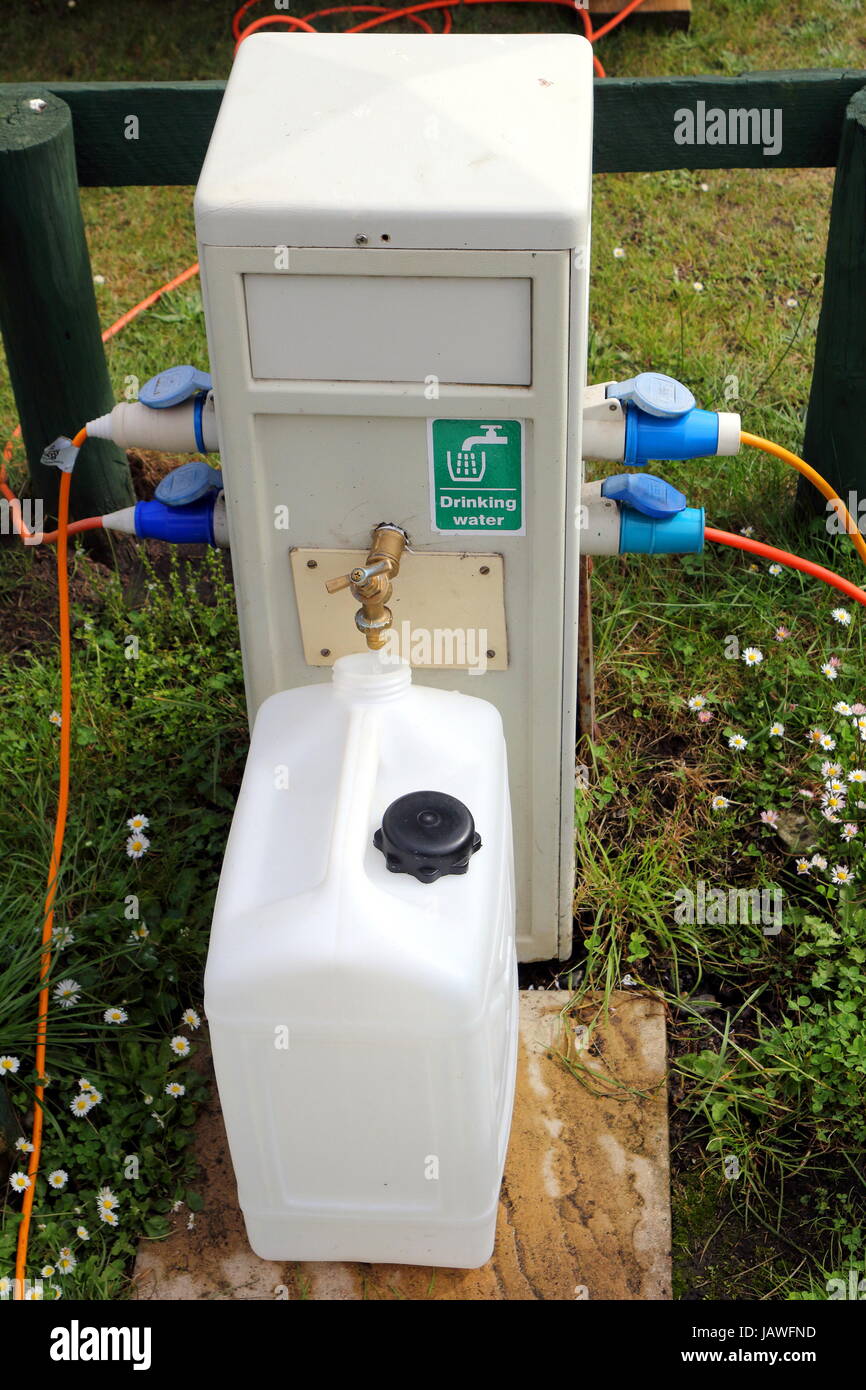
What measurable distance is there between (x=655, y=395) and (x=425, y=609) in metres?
0.50

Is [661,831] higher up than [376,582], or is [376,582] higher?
[376,582]

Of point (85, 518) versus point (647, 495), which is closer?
point (647, 495)

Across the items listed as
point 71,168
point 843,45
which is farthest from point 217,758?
point 843,45

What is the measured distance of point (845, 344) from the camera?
298 cm

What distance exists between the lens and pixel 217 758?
9.58ft

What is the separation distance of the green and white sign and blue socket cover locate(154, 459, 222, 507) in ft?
1.49

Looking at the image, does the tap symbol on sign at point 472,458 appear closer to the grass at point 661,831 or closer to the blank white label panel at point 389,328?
the blank white label panel at point 389,328

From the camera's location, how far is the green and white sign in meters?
2.00

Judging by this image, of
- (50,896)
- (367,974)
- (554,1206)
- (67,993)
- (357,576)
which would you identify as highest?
(357,576)

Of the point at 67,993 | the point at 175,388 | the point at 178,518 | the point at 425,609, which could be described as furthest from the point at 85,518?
the point at 425,609

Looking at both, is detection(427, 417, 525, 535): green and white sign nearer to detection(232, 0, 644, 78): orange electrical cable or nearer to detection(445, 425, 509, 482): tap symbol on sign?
detection(445, 425, 509, 482): tap symbol on sign

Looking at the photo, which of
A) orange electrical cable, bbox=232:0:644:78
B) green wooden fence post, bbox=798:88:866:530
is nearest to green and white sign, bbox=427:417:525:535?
green wooden fence post, bbox=798:88:866:530

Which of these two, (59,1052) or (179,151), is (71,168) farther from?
(59,1052)

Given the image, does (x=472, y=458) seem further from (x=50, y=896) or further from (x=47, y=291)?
(x=47, y=291)
